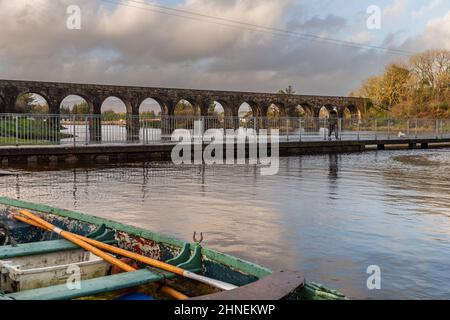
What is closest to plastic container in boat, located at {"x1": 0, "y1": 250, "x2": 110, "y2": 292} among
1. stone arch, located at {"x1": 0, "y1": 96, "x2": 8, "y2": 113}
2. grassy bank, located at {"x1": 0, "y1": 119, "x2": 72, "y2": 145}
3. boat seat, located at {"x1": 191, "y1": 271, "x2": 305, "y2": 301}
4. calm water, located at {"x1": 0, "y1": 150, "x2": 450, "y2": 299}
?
boat seat, located at {"x1": 191, "y1": 271, "x2": 305, "y2": 301}

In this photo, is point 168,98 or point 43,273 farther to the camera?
point 168,98

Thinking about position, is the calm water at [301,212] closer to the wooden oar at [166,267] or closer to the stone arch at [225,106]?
the wooden oar at [166,267]

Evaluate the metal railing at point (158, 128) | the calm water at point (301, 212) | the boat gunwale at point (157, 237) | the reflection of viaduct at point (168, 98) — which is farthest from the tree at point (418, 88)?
the boat gunwale at point (157, 237)

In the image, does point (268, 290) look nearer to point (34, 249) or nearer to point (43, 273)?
point (43, 273)

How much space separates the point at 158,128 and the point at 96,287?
1721 cm

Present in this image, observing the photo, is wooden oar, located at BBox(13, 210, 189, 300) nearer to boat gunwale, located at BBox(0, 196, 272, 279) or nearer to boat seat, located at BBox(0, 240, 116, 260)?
boat seat, located at BBox(0, 240, 116, 260)

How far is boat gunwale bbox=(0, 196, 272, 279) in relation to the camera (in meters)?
3.11

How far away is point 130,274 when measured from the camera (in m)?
3.25

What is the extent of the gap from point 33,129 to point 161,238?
50.9 ft

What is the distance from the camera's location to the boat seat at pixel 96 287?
9.30 feet

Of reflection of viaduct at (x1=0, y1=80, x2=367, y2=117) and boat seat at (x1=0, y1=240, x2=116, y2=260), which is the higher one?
reflection of viaduct at (x1=0, y1=80, x2=367, y2=117)

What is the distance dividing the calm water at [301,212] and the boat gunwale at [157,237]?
1340 millimetres

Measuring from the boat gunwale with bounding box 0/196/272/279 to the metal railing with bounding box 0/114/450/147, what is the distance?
11513 mm

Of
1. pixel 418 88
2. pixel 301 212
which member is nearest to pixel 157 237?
pixel 301 212
